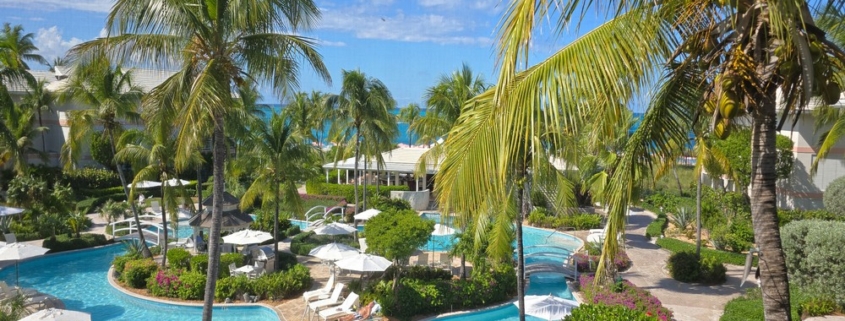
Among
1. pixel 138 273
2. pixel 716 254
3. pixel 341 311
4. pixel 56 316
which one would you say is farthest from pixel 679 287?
pixel 138 273

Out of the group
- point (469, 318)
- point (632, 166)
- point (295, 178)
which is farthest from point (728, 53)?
point (295, 178)

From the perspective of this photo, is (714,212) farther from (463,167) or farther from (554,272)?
(463,167)

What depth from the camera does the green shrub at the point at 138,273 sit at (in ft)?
53.6

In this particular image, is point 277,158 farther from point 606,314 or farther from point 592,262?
point 606,314

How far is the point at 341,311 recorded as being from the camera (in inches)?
534

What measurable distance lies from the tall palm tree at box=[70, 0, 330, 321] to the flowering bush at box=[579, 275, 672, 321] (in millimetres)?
7904

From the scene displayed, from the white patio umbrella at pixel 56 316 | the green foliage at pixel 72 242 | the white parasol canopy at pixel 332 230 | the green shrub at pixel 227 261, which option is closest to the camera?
the white patio umbrella at pixel 56 316

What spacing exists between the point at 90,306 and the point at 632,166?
1525 centimetres

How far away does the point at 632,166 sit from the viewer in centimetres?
466

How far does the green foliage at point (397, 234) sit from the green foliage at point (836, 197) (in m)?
15.0

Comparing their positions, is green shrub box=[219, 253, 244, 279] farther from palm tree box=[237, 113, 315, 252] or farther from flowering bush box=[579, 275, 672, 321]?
flowering bush box=[579, 275, 672, 321]

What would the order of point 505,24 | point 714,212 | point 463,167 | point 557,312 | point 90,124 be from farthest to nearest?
point 714,212
point 90,124
point 557,312
point 463,167
point 505,24

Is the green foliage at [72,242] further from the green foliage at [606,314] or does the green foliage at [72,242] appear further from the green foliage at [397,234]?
the green foliage at [606,314]

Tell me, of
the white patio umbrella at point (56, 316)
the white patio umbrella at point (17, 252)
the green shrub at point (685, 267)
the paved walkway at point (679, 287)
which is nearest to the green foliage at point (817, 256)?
the paved walkway at point (679, 287)
